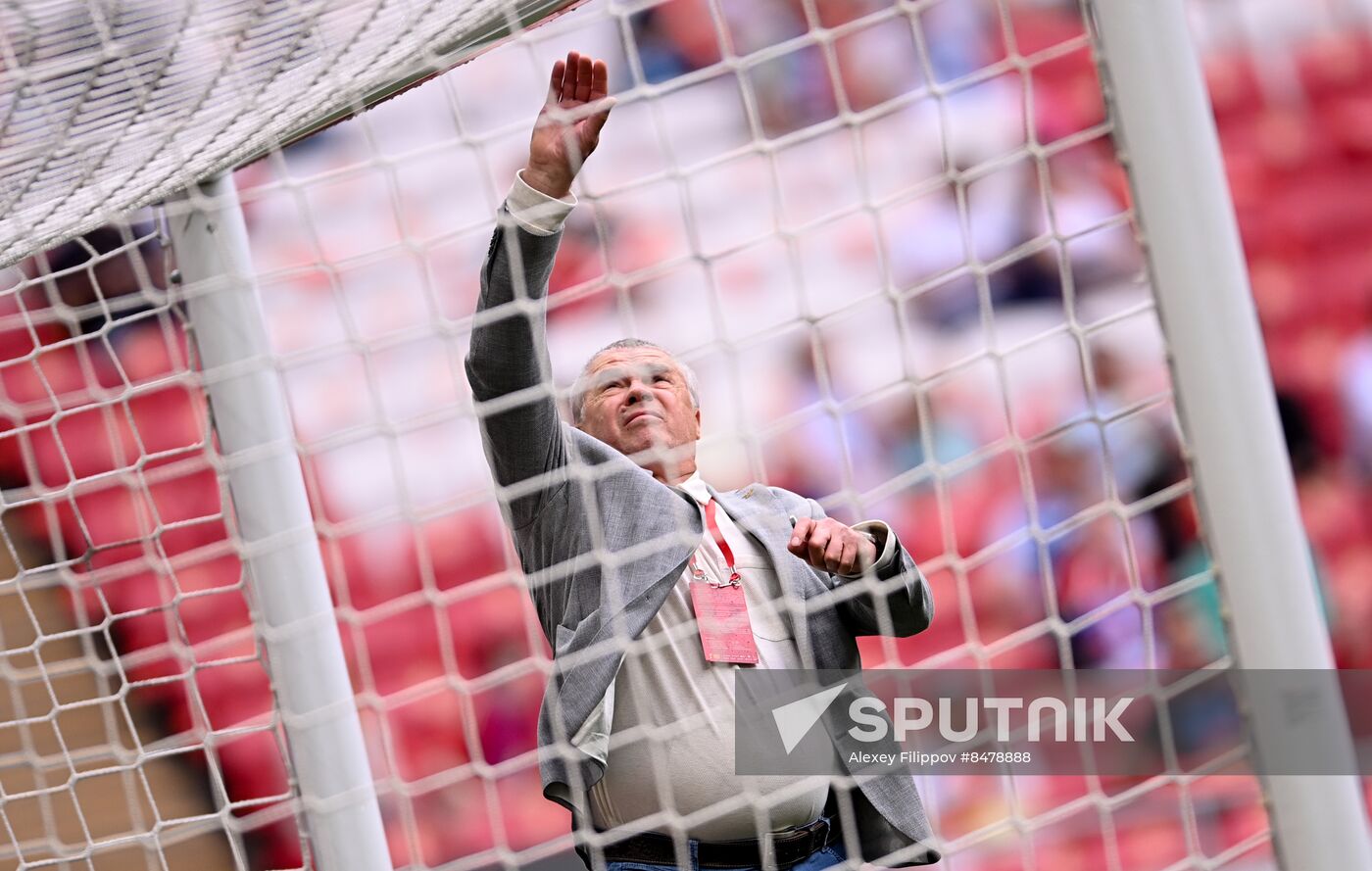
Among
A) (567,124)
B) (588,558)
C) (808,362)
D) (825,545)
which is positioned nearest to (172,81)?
(567,124)

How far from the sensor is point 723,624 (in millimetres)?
938

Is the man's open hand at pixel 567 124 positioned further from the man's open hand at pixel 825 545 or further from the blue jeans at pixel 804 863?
the blue jeans at pixel 804 863

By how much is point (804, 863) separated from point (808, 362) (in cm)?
99

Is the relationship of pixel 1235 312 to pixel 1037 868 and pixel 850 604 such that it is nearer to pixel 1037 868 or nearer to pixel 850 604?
pixel 850 604

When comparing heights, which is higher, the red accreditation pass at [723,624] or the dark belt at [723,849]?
the red accreditation pass at [723,624]

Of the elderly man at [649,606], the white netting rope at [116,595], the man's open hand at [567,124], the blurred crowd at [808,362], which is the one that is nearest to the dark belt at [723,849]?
the elderly man at [649,606]

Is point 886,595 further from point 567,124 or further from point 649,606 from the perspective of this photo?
point 567,124

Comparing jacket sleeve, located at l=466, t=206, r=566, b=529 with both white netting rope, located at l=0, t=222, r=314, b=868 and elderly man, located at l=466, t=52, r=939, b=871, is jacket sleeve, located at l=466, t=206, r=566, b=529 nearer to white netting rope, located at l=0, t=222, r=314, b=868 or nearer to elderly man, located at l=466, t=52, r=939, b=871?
elderly man, located at l=466, t=52, r=939, b=871

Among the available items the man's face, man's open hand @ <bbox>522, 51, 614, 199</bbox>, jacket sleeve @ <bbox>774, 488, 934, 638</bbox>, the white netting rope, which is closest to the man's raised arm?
man's open hand @ <bbox>522, 51, 614, 199</bbox>

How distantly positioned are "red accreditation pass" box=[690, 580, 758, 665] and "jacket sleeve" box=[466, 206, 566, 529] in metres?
0.14

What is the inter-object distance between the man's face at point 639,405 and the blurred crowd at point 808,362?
534 mm

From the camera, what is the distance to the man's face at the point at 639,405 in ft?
3.45

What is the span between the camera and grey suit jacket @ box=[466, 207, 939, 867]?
85 centimetres

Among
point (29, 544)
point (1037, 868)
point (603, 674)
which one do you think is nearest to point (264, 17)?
point (603, 674)
